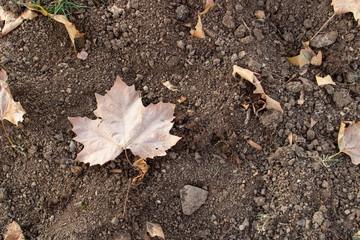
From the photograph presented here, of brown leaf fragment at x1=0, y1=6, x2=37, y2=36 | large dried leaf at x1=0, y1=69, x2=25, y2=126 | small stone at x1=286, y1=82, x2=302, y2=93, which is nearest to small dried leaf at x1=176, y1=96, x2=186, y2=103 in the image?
small stone at x1=286, y1=82, x2=302, y2=93

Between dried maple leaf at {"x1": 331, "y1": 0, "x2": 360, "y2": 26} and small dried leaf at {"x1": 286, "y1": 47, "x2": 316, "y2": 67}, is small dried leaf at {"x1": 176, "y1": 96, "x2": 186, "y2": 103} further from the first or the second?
dried maple leaf at {"x1": 331, "y1": 0, "x2": 360, "y2": 26}

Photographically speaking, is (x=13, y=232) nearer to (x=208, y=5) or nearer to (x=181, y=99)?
(x=181, y=99)

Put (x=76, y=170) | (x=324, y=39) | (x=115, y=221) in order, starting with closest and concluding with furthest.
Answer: (x=115, y=221)
(x=76, y=170)
(x=324, y=39)

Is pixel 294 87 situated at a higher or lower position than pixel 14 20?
lower

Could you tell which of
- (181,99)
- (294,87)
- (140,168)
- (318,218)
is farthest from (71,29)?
(318,218)

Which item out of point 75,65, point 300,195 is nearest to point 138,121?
point 75,65

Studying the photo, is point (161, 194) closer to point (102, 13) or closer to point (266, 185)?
point (266, 185)

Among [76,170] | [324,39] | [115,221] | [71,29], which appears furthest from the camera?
[324,39]

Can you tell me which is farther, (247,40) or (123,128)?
(247,40)

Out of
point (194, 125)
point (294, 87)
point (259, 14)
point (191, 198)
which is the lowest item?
point (191, 198)
